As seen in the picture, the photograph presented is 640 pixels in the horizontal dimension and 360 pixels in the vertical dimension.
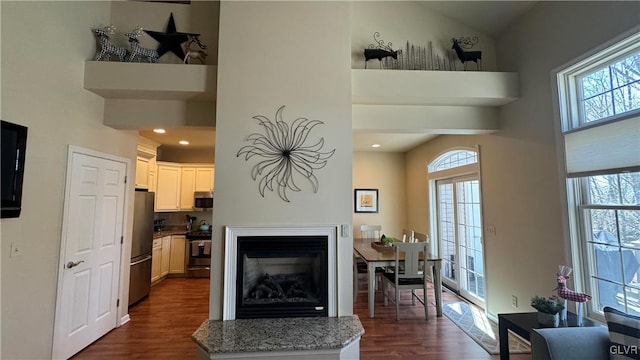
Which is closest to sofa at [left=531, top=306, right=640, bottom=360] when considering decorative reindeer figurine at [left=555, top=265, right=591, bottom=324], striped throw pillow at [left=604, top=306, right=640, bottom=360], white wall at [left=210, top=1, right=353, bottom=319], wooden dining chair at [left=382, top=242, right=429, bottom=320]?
striped throw pillow at [left=604, top=306, right=640, bottom=360]

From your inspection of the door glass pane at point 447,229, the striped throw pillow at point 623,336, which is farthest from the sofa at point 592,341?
the door glass pane at point 447,229

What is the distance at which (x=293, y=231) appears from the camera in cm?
277

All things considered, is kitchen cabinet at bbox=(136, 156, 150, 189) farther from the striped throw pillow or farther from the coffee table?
the striped throw pillow

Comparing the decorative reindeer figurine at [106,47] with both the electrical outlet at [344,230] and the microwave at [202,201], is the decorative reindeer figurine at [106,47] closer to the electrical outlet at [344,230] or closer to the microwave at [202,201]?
the electrical outlet at [344,230]

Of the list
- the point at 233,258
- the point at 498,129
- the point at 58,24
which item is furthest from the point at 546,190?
the point at 58,24

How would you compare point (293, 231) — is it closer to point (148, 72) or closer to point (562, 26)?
point (148, 72)

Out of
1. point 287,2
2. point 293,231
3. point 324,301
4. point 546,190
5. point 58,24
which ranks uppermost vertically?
point 287,2

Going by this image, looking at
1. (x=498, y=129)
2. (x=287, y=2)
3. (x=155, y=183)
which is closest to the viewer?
(x=287, y=2)

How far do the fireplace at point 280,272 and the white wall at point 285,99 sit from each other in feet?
0.32

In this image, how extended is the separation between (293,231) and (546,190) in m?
2.56

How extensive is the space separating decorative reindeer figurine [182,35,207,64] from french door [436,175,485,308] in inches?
157

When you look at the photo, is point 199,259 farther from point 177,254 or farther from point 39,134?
point 39,134

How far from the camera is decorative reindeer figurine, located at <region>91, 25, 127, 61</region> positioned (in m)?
3.05

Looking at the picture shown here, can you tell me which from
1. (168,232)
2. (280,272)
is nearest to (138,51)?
(280,272)
